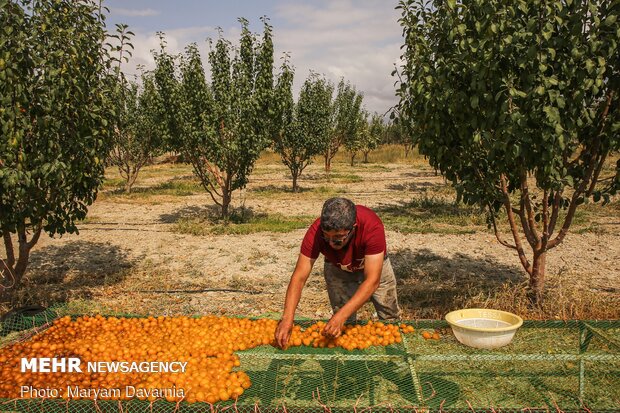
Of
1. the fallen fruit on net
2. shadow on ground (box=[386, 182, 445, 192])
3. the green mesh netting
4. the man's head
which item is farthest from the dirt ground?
shadow on ground (box=[386, 182, 445, 192])

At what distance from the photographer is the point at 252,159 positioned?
1389cm

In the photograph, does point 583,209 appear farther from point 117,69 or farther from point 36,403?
point 36,403

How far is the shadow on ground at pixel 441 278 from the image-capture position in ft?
23.4

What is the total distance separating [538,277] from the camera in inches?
254

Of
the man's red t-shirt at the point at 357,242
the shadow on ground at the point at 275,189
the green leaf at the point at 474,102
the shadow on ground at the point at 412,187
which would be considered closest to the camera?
the man's red t-shirt at the point at 357,242

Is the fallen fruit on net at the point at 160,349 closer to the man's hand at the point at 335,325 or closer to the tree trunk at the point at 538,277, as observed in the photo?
the man's hand at the point at 335,325

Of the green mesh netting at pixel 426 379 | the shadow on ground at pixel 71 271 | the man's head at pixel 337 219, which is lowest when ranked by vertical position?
the shadow on ground at pixel 71 271

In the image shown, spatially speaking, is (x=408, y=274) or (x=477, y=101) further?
(x=408, y=274)

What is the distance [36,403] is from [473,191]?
16.9ft

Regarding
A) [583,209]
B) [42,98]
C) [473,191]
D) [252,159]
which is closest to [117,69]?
[42,98]

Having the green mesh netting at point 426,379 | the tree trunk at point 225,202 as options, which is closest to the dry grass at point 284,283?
the tree trunk at point 225,202

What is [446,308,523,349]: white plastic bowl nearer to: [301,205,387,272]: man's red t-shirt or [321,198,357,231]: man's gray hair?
[301,205,387,272]: man's red t-shirt

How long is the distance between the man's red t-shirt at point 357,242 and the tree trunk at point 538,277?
3136mm

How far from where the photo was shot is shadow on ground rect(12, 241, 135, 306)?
7.76 m
